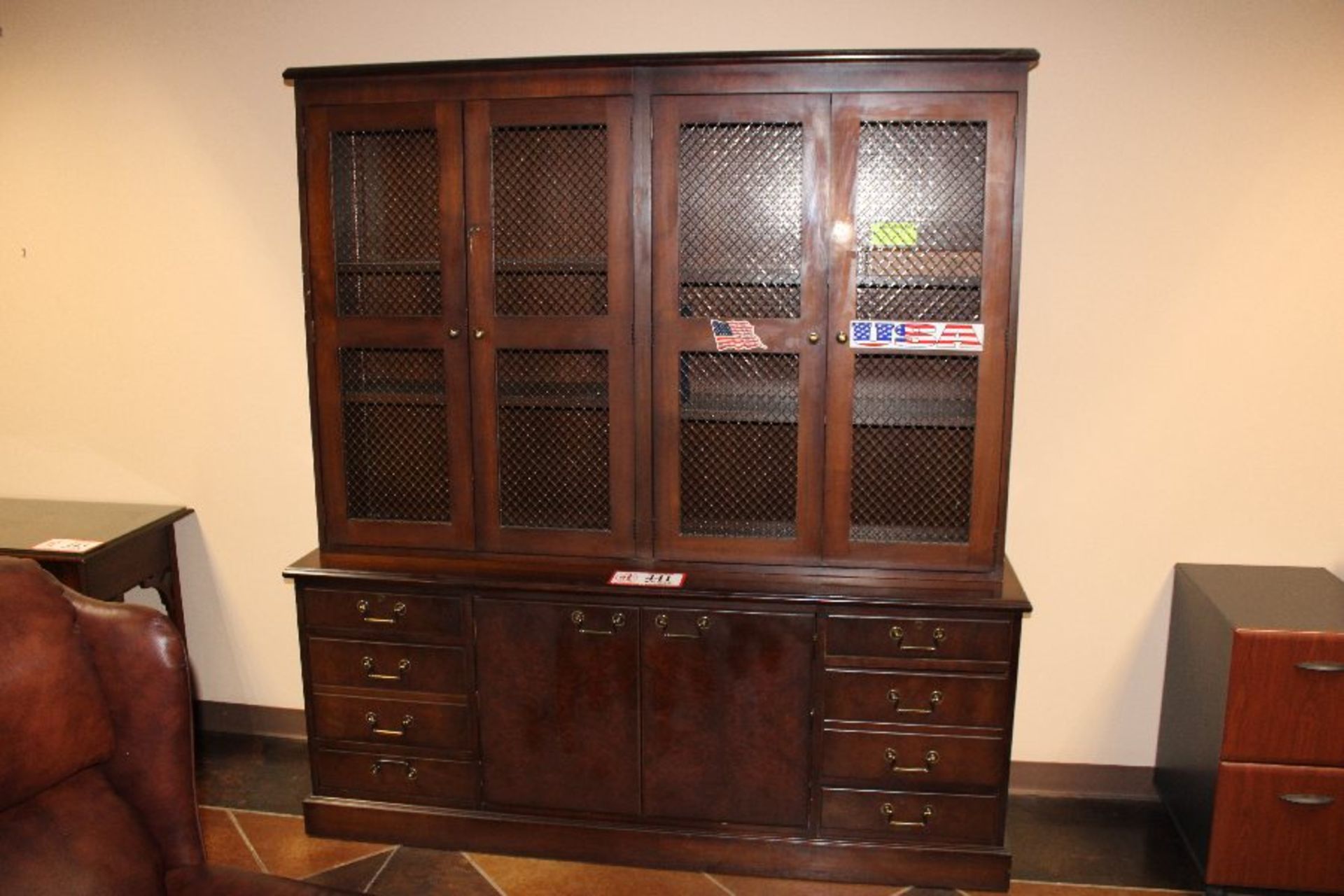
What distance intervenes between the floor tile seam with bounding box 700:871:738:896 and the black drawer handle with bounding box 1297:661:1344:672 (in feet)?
5.41

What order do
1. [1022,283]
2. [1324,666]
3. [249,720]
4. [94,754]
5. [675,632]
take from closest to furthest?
[94,754], [1324,666], [675,632], [1022,283], [249,720]

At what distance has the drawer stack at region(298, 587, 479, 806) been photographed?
2609 millimetres

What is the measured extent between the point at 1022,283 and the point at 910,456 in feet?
2.18

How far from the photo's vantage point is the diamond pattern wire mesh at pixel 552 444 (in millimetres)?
2592

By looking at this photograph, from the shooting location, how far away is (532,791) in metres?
2.64

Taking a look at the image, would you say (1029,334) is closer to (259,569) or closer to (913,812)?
(913,812)

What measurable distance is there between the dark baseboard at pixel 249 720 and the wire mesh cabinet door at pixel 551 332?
134 centimetres

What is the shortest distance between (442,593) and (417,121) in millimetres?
1347

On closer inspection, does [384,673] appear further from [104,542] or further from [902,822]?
[902,822]

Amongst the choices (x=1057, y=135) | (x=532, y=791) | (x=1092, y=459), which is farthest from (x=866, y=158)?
(x=532, y=791)

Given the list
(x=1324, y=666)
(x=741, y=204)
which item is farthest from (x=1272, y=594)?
(x=741, y=204)

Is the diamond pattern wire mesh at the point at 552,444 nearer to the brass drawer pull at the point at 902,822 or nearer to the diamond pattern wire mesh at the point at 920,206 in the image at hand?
the diamond pattern wire mesh at the point at 920,206

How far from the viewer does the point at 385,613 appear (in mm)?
2621

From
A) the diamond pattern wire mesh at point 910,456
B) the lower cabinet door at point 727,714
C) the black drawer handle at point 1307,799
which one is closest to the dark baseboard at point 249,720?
the lower cabinet door at point 727,714
